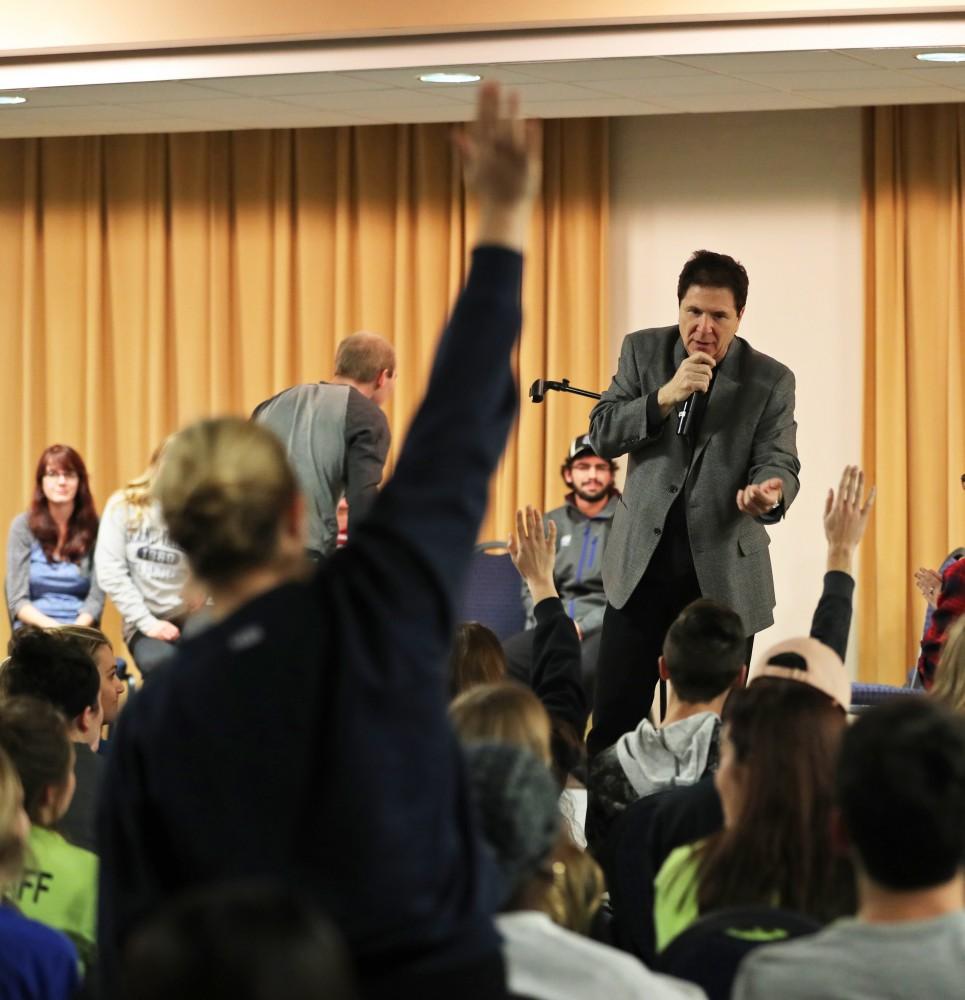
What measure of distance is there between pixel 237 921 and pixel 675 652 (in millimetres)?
2184

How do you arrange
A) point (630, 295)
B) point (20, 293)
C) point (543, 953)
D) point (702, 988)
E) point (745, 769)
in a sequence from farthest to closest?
point (20, 293) < point (630, 295) < point (745, 769) < point (702, 988) < point (543, 953)

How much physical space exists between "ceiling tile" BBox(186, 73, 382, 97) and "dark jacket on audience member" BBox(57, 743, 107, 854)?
3.56 metres

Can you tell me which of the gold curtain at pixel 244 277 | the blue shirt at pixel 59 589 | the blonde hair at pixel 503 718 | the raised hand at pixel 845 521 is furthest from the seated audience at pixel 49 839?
the gold curtain at pixel 244 277

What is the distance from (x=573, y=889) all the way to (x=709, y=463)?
184 centimetres

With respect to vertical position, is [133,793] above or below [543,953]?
above

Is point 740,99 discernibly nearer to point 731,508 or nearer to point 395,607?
point 731,508

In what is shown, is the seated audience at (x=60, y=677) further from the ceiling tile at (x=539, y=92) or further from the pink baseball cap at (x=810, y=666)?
the ceiling tile at (x=539, y=92)

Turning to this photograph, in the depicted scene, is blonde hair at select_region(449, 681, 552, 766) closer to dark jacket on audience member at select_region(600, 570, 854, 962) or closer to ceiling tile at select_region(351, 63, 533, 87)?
dark jacket on audience member at select_region(600, 570, 854, 962)

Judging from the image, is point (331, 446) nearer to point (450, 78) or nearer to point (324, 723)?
point (450, 78)

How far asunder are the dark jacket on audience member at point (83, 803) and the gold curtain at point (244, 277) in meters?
4.34

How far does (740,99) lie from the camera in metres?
6.39

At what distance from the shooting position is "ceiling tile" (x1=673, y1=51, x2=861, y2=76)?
5.53 meters

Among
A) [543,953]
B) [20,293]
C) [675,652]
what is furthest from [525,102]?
[543,953]

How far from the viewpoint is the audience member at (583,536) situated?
639 centimetres
